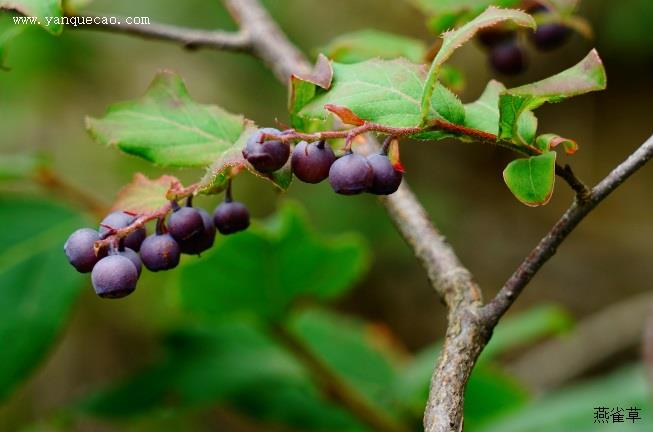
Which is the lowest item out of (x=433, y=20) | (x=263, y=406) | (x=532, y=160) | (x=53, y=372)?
(x=532, y=160)

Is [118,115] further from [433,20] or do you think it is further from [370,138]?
[433,20]

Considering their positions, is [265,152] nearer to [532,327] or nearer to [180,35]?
[180,35]

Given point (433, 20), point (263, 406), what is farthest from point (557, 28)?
point (263, 406)

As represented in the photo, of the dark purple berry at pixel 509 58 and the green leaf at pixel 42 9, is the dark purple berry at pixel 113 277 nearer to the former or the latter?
the green leaf at pixel 42 9

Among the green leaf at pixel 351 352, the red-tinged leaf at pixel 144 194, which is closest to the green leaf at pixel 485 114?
the red-tinged leaf at pixel 144 194

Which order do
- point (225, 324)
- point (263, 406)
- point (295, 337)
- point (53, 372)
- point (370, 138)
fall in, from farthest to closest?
point (53, 372) < point (225, 324) < point (263, 406) < point (295, 337) < point (370, 138)

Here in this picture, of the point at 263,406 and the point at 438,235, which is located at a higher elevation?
the point at 263,406

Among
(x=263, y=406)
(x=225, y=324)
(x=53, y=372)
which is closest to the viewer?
(x=263, y=406)

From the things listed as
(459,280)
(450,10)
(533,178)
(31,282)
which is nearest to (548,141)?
(533,178)
